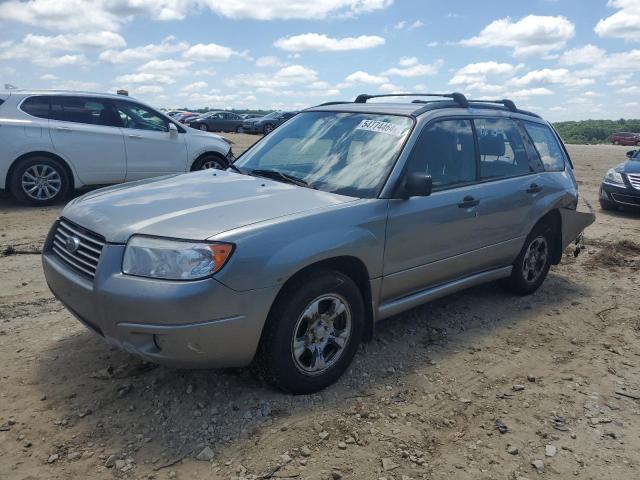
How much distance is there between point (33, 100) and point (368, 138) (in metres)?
6.63

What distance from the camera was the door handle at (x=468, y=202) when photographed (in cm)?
424

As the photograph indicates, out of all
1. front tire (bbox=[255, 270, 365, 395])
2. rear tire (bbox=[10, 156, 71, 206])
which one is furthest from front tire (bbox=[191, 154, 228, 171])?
front tire (bbox=[255, 270, 365, 395])

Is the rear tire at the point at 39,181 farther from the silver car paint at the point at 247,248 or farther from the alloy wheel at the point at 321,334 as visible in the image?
the alloy wheel at the point at 321,334

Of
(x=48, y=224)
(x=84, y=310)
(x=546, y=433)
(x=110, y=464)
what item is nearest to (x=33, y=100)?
(x=48, y=224)

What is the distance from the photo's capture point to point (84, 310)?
10.1ft

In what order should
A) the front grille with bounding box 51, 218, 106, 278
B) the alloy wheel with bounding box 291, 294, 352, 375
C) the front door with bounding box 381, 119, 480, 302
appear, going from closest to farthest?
the front grille with bounding box 51, 218, 106, 278, the alloy wheel with bounding box 291, 294, 352, 375, the front door with bounding box 381, 119, 480, 302

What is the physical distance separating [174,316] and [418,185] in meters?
1.76

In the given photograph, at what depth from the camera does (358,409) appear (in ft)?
10.8

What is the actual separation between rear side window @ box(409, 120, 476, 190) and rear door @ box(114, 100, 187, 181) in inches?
245

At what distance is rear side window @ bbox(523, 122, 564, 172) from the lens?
5.36 metres

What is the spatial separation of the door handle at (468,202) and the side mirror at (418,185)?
2.23 feet

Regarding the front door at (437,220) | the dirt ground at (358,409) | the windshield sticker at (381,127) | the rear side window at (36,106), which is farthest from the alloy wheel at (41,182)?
the front door at (437,220)

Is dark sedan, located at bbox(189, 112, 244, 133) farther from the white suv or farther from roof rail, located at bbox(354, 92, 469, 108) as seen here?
roof rail, located at bbox(354, 92, 469, 108)

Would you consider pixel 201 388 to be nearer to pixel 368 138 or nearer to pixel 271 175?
pixel 271 175
